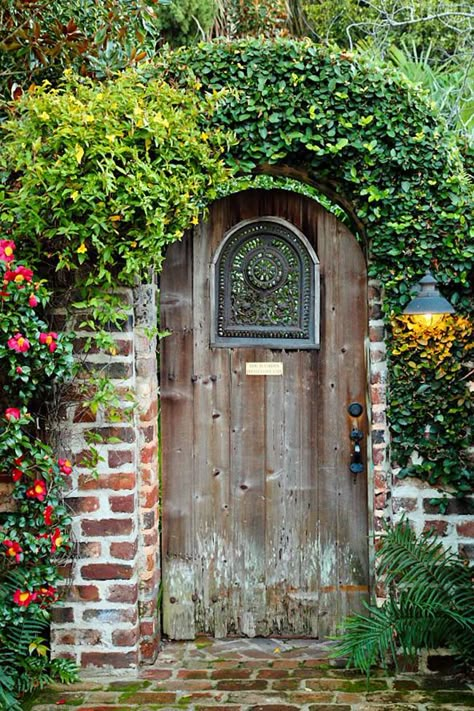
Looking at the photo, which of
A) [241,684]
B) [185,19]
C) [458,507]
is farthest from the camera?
[185,19]

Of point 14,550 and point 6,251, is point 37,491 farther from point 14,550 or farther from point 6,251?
point 6,251

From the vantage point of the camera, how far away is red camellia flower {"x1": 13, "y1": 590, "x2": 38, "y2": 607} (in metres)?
3.60

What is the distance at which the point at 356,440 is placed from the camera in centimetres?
430

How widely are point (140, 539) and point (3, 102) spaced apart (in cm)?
221

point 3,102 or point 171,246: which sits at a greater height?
point 3,102

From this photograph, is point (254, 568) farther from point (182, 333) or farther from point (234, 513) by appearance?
point (182, 333)

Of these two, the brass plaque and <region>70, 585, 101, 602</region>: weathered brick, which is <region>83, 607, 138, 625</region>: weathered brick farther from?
the brass plaque

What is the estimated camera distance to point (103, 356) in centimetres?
392

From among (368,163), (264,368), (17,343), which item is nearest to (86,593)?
(17,343)

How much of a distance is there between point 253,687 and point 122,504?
1.04 m

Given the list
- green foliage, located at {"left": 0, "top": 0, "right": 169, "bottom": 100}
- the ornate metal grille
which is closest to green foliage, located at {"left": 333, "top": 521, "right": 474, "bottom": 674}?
the ornate metal grille

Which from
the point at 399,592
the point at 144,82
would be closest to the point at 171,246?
the point at 144,82

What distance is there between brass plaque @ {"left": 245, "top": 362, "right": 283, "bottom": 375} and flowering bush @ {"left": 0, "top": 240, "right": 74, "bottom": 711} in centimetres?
103

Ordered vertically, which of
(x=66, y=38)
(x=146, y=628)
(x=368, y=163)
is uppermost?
(x=66, y=38)
